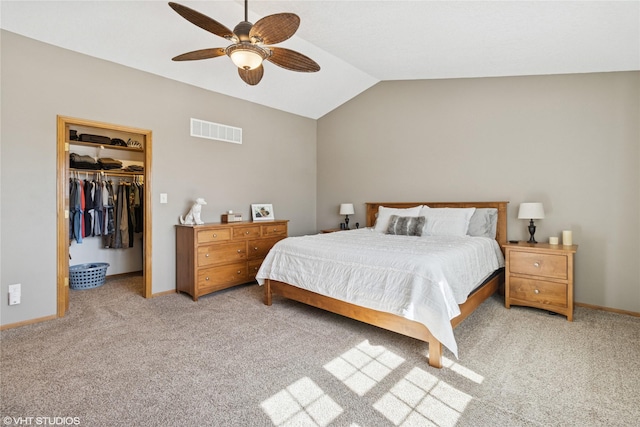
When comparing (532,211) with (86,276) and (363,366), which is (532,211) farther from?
(86,276)

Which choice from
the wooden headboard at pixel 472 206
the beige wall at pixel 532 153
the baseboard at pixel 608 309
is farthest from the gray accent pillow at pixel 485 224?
the baseboard at pixel 608 309

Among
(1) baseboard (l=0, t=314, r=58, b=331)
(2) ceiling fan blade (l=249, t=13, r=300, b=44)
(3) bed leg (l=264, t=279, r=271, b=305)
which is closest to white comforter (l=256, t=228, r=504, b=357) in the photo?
(3) bed leg (l=264, t=279, r=271, b=305)

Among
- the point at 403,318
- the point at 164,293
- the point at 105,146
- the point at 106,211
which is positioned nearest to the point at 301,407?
the point at 403,318

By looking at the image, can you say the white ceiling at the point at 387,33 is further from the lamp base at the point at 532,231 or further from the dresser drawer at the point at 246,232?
the dresser drawer at the point at 246,232

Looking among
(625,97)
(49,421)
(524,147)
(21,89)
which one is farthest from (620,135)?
(21,89)

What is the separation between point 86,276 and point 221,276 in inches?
73.8

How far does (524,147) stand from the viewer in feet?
12.2

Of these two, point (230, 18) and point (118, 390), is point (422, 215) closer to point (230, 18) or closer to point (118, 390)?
point (230, 18)

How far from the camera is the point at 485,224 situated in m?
3.79

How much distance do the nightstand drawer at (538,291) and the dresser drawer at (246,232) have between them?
10.2ft

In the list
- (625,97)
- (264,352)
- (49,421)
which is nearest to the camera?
(49,421)

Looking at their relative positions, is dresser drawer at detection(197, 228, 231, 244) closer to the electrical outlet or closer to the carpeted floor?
the carpeted floor

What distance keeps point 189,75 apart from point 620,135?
4.89 metres

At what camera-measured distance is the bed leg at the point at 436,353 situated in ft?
6.99
